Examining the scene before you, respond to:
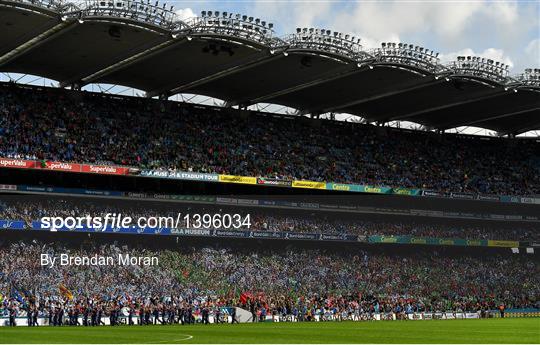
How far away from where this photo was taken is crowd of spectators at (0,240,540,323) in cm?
4575

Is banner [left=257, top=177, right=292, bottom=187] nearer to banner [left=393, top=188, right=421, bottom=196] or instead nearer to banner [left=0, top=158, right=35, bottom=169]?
banner [left=393, top=188, right=421, bottom=196]

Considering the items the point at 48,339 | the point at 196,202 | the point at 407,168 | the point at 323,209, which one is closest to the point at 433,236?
the point at 407,168

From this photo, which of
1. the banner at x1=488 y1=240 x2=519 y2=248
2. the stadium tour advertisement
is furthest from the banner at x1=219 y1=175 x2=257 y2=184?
the banner at x1=488 y1=240 x2=519 y2=248

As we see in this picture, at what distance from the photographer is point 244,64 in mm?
54406

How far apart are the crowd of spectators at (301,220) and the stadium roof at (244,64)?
367 inches

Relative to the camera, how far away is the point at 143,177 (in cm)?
5400

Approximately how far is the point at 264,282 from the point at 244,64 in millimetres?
15245

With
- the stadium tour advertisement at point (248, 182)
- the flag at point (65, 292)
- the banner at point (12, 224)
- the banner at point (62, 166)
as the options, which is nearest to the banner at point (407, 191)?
the stadium tour advertisement at point (248, 182)

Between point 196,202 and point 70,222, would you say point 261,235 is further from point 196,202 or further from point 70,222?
point 70,222

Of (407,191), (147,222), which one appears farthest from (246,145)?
(407,191)

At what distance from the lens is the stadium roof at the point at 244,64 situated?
47.3 metres

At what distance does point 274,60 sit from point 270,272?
15.2 m

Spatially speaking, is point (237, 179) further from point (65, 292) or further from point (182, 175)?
point (65, 292)

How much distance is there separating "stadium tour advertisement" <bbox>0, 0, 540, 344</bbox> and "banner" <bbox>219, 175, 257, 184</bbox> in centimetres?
27
